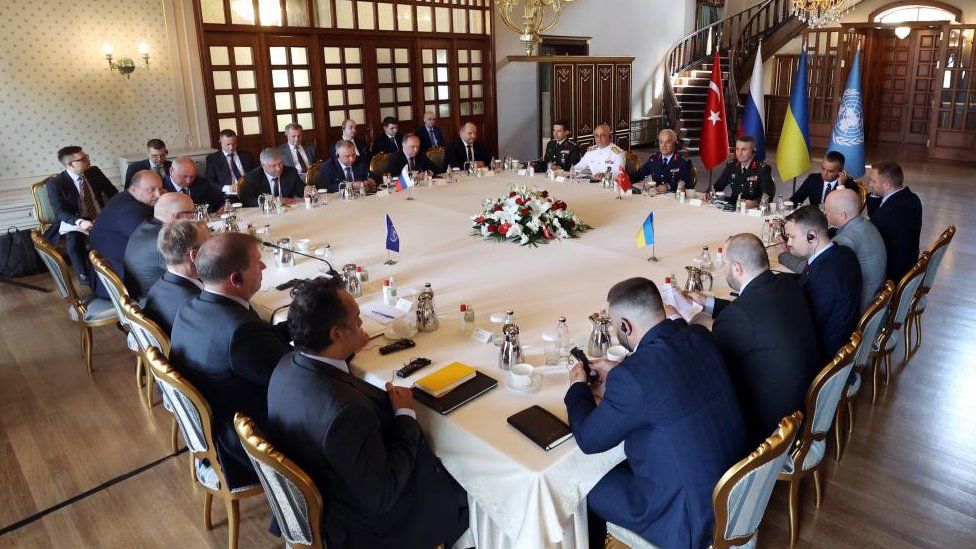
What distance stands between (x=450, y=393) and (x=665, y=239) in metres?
2.54

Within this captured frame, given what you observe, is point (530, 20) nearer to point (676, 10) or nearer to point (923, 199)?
point (923, 199)

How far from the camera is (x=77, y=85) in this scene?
23.3ft

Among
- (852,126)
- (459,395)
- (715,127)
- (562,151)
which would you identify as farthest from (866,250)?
(852,126)

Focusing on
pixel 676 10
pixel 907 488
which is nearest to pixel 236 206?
pixel 907 488

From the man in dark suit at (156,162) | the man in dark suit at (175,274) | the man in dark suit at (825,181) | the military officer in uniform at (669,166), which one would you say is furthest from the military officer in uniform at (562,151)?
the man in dark suit at (175,274)

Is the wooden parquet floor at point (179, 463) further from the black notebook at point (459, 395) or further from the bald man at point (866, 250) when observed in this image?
the black notebook at point (459, 395)

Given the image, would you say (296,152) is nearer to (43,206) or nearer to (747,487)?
(43,206)

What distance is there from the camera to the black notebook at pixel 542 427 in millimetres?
2178

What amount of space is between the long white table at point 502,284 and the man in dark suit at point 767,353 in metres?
0.57

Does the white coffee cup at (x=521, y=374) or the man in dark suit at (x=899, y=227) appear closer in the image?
the white coffee cup at (x=521, y=374)

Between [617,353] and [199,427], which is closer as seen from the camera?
[199,427]

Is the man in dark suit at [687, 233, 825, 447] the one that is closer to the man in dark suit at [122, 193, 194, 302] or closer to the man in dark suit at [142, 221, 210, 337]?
the man in dark suit at [142, 221, 210, 337]

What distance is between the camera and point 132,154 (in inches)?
295

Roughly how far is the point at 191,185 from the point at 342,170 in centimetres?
178
